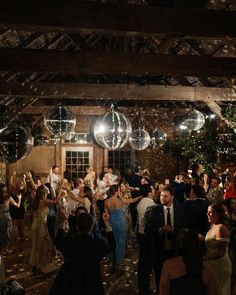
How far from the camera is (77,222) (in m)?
3.16

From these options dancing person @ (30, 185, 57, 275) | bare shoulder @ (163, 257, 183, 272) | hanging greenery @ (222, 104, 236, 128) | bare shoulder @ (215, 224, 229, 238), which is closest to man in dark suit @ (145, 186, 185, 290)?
bare shoulder @ (215, 224, 229, 238)

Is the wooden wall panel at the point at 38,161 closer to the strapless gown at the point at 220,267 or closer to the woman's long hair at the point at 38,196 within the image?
the woman's long hair at the point at 38,196

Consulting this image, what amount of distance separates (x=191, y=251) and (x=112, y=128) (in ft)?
12.6

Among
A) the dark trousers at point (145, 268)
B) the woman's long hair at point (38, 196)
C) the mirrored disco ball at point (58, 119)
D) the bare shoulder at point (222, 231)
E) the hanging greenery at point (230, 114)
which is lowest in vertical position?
the dark trousers at point (145, 268)

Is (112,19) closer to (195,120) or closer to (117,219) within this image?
(117,219)

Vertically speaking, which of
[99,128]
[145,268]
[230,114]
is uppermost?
[230,114]

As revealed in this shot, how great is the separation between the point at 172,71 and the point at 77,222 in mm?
2997

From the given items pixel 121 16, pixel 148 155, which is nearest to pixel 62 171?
pixel 148 155

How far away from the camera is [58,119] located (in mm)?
7113

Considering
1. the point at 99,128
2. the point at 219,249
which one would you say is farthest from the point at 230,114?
the point at 219,249

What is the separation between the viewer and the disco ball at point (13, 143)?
5.99 m

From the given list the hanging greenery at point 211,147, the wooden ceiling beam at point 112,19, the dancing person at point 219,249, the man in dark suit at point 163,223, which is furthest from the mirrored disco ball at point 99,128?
the hanging greenery at point 211,147

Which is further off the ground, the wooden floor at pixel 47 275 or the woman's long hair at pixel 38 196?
the woman's long hair at pixel 38 196

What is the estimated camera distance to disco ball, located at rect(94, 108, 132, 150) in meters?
6.20
